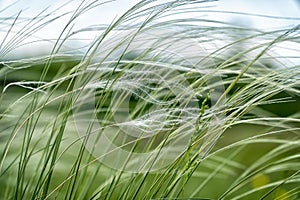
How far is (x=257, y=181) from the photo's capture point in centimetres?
181

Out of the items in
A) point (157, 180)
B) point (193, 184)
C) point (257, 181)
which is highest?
point (157, 180)

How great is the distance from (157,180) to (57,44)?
0.31m

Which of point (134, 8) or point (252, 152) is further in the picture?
point (252, 152)

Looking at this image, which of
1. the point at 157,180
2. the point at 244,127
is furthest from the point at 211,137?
the point at 244,127

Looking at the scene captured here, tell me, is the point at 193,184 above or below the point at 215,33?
below

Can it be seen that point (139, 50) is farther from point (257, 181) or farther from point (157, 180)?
point (257, 181)

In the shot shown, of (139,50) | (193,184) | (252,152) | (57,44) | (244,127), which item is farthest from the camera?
(244,127)

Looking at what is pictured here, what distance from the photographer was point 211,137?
978 mm

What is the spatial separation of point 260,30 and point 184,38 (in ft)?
0.47

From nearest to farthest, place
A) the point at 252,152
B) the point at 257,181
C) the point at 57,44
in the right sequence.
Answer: the point at 57,44, the point at 257,181, the point at 252,152

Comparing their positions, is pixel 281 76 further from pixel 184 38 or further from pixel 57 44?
pixel 57 44

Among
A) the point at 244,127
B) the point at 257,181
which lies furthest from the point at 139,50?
the point at 244,127

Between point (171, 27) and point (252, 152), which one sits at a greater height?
point (171, 27)

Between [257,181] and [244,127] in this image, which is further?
[244,127]
